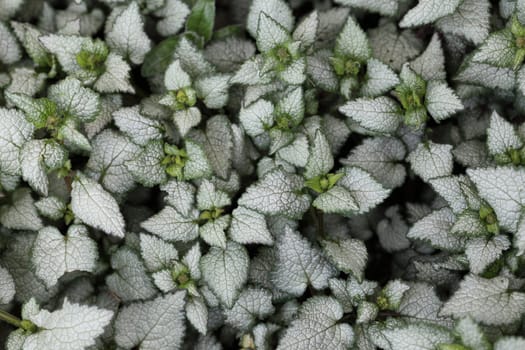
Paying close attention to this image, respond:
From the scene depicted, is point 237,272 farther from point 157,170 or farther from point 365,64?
point 365,64

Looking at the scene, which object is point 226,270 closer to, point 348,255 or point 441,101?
point 348,255

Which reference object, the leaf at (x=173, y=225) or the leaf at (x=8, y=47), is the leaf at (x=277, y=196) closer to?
the leaf at (x=173, y=225)

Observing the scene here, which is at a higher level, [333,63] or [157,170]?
[333,63]

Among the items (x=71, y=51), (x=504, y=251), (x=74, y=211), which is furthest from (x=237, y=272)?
(x=71, y=51)

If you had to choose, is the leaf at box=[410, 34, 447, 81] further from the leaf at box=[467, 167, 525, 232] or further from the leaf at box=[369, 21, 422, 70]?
the leaf at box=[467, 167, 525, 232]

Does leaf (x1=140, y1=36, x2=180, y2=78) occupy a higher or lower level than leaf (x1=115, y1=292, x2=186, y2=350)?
higher

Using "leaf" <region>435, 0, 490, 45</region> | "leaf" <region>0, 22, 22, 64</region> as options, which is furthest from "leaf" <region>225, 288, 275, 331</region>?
"leaf" <region>0, 22, 22, 64</region>

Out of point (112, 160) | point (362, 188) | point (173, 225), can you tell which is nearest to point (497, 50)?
point (362, 188)

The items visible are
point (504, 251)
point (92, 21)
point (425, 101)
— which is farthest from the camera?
point (92, 21)
